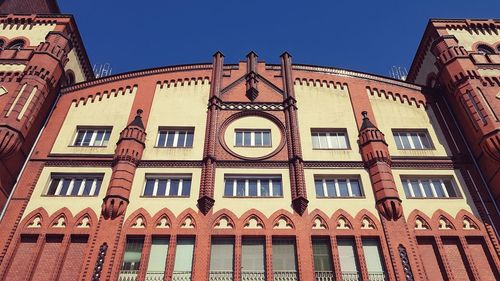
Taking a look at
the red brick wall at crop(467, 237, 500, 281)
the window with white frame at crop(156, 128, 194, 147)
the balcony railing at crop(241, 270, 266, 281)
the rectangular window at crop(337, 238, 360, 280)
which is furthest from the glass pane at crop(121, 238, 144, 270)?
the red brick wall at crop(467, 237, 500, 281)

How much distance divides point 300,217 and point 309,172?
10.7 ft

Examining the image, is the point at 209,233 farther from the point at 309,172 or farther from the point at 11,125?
the point at 11,125

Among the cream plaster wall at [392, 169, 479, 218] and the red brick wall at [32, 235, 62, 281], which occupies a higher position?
the cream plaster wall at [392, 169, 479, 218]

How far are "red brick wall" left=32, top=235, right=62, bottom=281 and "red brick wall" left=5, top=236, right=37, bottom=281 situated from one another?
0.43m

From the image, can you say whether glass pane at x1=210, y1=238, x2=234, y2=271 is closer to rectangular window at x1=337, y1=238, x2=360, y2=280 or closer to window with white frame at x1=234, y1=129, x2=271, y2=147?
rectangular window at x1=337, y1=238, x2=360, y2=280

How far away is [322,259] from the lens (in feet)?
63.3

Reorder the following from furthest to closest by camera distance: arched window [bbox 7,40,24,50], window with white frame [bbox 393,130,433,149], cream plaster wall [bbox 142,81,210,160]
→ arched window [bbox 7,40,24,50] → window with white frame [bbox 393,130,433,149] → cream plaster wall [bbox 142,81,210,160]

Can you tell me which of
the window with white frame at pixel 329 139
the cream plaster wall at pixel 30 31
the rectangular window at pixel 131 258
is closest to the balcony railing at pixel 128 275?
the rectangular window at pixel 131 258

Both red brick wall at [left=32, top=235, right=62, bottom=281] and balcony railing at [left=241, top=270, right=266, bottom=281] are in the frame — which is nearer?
balcony railing at [left=241, top=270, right=266, bottom=281]

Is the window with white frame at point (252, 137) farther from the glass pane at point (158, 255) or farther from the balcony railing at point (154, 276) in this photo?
the balcony railing at point (154, 276)

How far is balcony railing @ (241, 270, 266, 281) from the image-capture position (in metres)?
18.4

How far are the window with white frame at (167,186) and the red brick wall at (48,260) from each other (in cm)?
501

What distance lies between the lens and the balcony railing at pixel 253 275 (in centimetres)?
1841

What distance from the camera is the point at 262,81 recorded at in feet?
91.1
